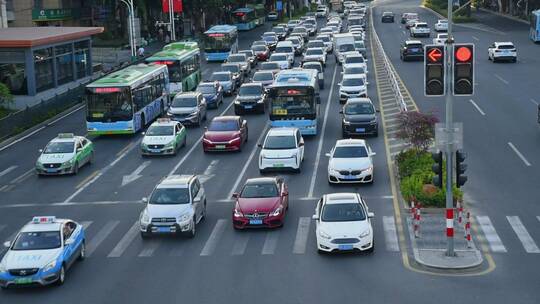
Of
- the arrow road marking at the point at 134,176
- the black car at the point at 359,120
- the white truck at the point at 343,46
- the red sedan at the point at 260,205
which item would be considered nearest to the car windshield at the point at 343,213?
the red sedan at the point at 260,205

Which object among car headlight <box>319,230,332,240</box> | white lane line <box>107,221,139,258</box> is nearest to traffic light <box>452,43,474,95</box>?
car headlight <box>319,230,332,240</box>

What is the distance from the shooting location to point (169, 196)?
28.9m

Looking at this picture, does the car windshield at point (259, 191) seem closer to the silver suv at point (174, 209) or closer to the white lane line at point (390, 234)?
the silver suv at point (174, 209)

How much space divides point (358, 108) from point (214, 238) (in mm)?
16737

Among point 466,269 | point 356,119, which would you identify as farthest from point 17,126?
point 466,269

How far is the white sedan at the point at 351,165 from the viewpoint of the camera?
33.7 m

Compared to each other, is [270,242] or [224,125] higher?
[224,125]

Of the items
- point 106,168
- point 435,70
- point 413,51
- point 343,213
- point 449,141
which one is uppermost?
point 435,70

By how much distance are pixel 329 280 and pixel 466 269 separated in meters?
3.61

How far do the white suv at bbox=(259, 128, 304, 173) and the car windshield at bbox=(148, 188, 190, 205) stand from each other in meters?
7.79

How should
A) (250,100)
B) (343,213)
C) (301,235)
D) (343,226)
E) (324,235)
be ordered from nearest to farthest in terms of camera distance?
(324,235) < (343,226) < (343,213) < (301,235) < (250,100)

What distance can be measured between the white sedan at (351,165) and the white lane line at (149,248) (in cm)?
830

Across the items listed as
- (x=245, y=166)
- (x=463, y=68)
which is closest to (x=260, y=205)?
(x=463, y=68)

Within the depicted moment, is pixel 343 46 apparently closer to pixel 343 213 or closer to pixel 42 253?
pixel 343 213
